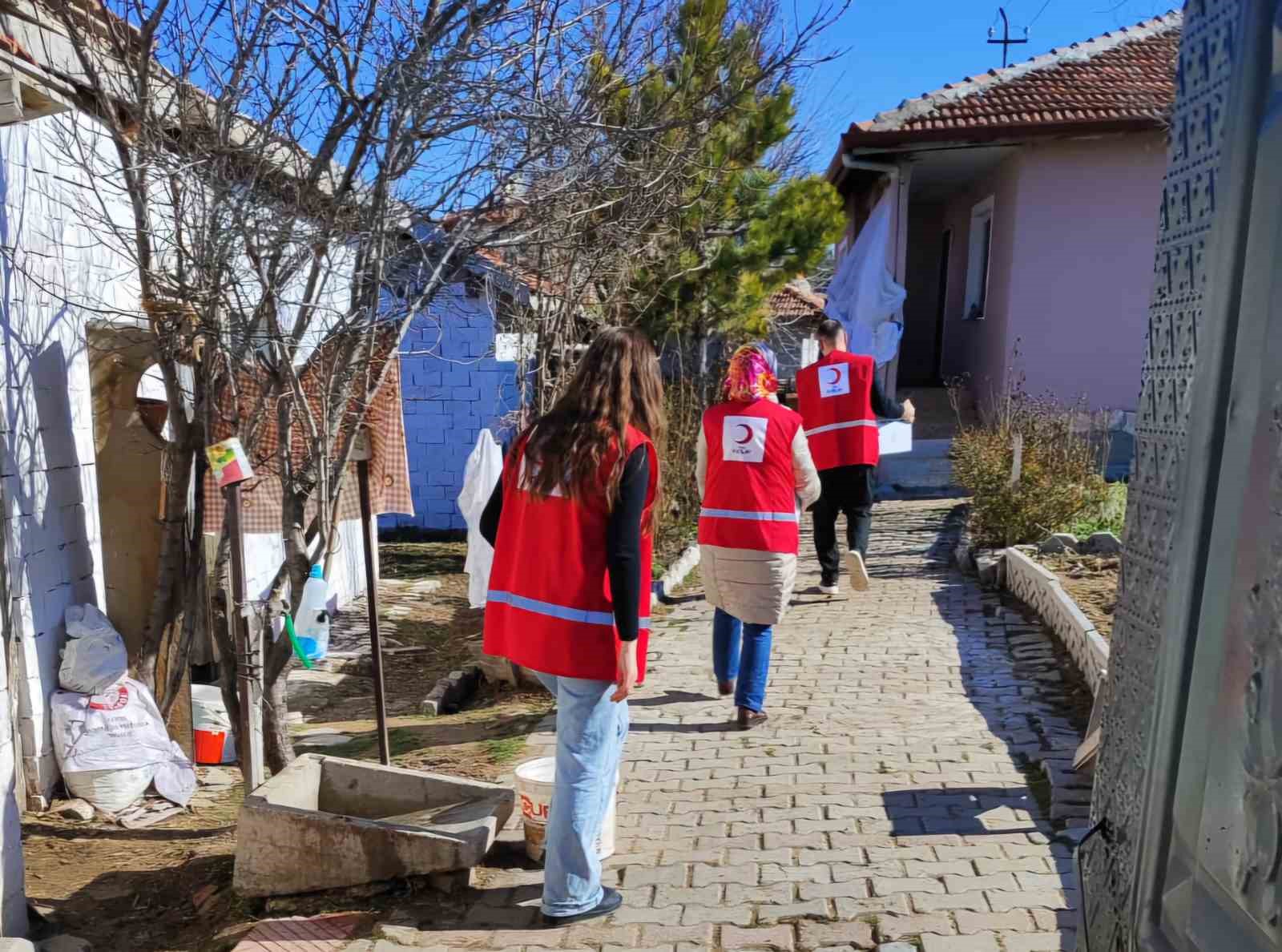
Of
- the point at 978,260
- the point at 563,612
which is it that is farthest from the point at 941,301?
the point at 563,612

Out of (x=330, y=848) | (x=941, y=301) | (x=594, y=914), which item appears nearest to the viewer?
(x=594, y=914)

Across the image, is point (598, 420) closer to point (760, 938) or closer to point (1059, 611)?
point (760, 938)

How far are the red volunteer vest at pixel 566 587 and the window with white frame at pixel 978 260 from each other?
1149cm

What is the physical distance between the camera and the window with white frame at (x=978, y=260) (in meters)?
13.9

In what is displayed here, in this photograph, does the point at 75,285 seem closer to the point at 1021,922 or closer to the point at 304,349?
the point at 304,349

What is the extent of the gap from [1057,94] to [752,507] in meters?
9.78

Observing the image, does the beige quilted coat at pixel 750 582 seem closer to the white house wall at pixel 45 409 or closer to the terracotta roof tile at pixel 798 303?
the white house wall at pixel 45 409

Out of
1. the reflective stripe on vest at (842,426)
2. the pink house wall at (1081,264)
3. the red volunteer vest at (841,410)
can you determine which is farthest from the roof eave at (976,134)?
the reflective stripe on vest at (842,426)

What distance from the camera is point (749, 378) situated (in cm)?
511

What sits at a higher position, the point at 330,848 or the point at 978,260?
the point at 978,260

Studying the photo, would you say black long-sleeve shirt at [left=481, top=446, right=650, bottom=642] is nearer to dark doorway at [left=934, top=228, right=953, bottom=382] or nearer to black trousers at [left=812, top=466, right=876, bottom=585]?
black trousers at [left=812, top=466, right=876, bottom=585]

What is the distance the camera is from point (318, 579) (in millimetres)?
4453

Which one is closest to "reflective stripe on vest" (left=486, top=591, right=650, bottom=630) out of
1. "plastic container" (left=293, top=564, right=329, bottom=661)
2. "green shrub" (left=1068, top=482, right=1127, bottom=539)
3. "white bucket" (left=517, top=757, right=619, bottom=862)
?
"white bucket" (left=517, top=757, right=619, bottom=862)

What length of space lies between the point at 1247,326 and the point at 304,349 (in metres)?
4.57
